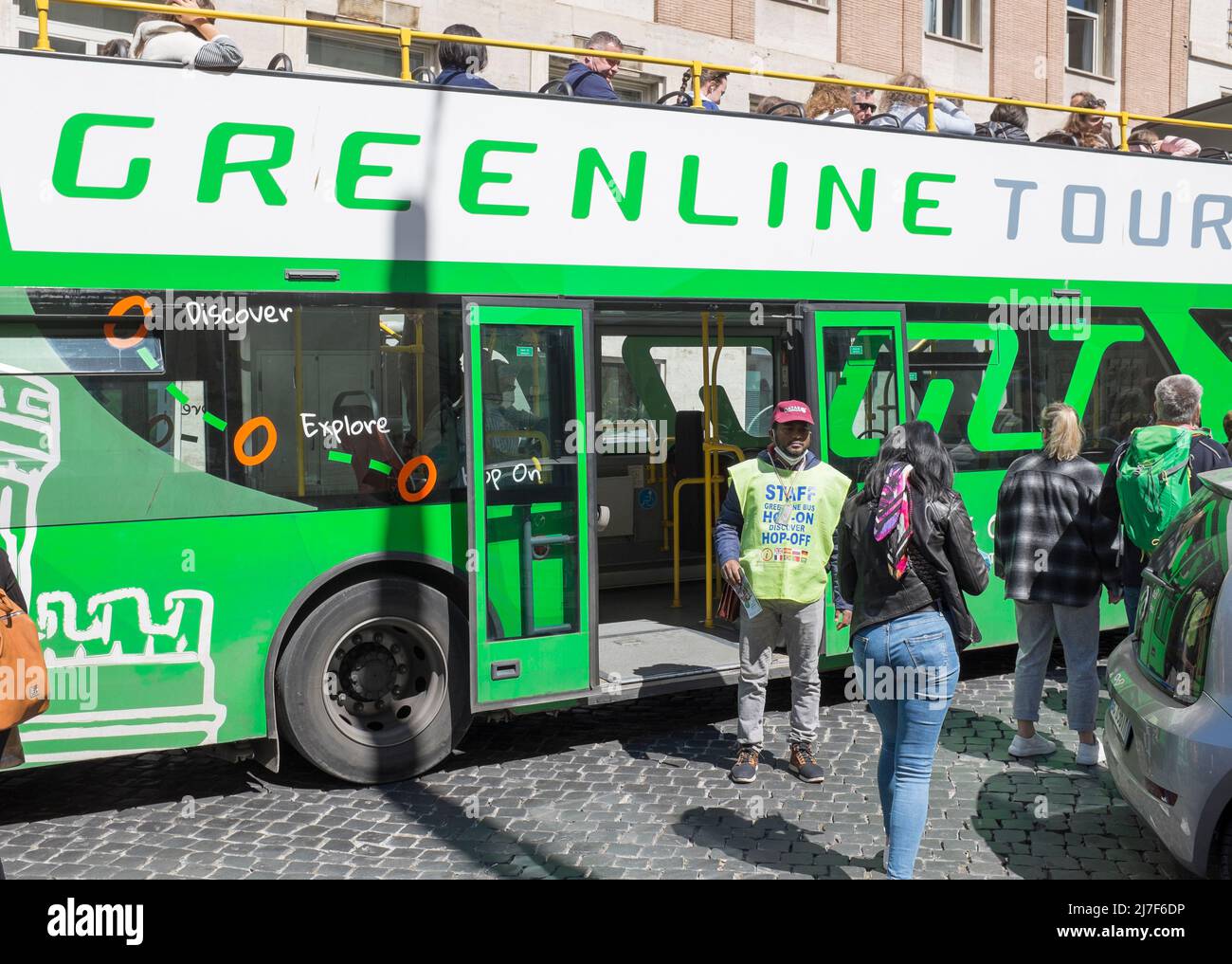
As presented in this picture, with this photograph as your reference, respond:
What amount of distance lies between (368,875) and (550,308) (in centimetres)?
288

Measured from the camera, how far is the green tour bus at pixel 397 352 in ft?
16.5

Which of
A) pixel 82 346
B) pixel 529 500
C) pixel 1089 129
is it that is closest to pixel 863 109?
pixel 1089 129

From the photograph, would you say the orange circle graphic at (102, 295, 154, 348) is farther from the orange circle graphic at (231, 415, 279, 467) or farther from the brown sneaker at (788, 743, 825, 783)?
the brown sneaker at (788, 743, 825, 783)

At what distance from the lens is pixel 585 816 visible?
5316 millimetres

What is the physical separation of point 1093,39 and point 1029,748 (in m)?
20.8

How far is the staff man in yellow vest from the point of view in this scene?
559 centimetres

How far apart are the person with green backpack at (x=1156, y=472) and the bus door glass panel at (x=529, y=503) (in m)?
2.69

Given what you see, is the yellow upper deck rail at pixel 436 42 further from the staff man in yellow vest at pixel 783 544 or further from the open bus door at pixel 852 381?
the staff man in yellow vest at pixel 783 544

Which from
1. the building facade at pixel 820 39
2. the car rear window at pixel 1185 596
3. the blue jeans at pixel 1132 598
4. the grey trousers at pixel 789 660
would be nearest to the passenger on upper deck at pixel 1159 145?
the blue jeans at pixel 1132 598

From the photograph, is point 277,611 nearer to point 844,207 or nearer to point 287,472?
point 287,472

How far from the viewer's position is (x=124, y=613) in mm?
5109

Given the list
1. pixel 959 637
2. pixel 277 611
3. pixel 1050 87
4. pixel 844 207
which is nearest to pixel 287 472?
pixel 277 611

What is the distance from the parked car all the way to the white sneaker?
1.24m

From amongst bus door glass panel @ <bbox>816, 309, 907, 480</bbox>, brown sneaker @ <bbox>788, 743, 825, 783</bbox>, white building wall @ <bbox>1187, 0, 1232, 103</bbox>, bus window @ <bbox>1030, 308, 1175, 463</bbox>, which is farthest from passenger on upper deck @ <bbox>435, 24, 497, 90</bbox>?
white building wall @ <bbox>1187, 0, 1232, 103</bbox>
